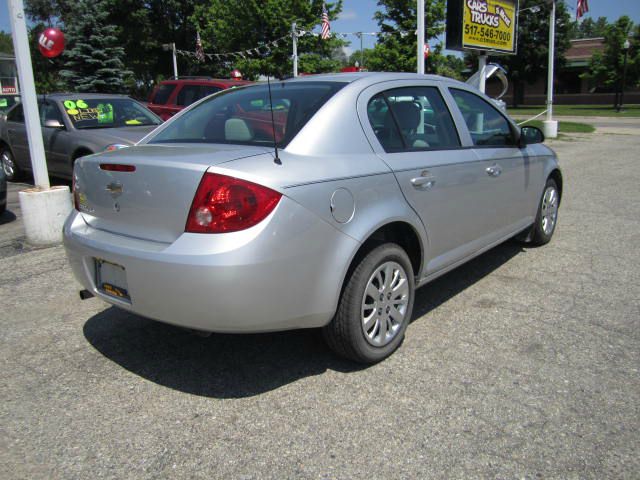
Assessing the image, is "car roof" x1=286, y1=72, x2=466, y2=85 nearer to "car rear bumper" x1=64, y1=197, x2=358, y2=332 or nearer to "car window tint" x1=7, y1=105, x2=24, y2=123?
"car rear bumper" x1=64, y1=197, x2=358, y2=332

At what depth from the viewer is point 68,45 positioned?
28.3 m

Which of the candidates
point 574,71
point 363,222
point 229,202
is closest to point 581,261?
point 363,222

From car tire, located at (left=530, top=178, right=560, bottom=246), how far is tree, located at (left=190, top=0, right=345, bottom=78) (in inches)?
1011

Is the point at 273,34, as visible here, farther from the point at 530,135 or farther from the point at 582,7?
the point at 530,135

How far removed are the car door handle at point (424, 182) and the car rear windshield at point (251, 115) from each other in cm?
72

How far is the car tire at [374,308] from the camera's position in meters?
3.03

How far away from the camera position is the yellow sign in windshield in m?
12.2

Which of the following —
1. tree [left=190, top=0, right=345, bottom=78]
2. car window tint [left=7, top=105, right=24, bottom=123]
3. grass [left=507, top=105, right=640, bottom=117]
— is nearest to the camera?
car window tint [left=7, top=105, right=24, bottom=123]

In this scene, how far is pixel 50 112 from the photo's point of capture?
905 centimetres

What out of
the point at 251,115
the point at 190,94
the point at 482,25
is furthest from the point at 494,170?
the point at 482,25

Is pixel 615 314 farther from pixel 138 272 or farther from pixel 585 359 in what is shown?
pixel 138 272

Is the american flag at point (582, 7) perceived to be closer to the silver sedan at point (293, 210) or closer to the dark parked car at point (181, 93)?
the dark parked car at point (181, 93)

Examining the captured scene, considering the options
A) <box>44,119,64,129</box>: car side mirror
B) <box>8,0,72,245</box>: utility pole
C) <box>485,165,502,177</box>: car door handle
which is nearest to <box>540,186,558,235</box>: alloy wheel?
<box>485,165,502,177</box>: car door handle

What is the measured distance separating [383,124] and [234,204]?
125 cm
